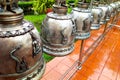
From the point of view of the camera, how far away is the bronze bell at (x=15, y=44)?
732 millimetres

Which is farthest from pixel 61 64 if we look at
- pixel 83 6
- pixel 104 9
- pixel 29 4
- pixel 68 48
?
pixel 29 4

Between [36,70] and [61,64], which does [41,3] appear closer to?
[61,64]

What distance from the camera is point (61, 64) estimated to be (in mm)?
3227

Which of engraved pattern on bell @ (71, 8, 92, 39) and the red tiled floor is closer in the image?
engraved pattern on bell @ (71, 8, 92, 39)

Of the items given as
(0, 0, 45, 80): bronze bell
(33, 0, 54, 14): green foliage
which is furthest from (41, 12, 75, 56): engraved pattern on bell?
(33, 0, 54, 14): green foliage

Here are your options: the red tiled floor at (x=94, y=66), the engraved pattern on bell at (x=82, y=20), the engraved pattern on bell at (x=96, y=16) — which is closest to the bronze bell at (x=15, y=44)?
the engraved pattern on bell at (x=82, y=20)

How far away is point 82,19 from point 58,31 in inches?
22.0

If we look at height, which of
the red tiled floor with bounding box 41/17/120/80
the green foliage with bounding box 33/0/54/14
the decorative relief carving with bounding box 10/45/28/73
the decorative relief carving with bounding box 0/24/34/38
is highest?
the decorative relief carving with bounding box 0/24/34/38

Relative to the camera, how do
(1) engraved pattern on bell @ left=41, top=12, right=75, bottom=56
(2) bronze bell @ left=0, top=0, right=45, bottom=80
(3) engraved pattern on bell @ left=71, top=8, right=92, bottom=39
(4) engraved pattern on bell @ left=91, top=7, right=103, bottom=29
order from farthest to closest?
(4) engraved pattern on bell @ left=91, top=7, right=103, bottom=29 < (3) engraved pattern on bell @ left=71, top=8, right=92, bottom=39 < (1) engraved pattern on bell @ left=41, top=12, right=75, bottom=56 < (2) bronze bell @ left=0, top=0, right=45, bottom=80

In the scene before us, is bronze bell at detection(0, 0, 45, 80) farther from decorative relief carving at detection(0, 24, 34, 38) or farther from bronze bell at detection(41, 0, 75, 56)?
bronze bell at detection(41, 0, 75, 56)

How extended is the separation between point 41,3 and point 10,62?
25.7 feet

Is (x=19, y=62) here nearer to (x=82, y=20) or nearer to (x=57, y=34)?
(x=57, y=34)

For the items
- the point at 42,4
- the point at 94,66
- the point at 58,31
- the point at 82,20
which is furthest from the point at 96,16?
the point at 42,4

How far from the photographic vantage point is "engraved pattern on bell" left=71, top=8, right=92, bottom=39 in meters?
1.72
